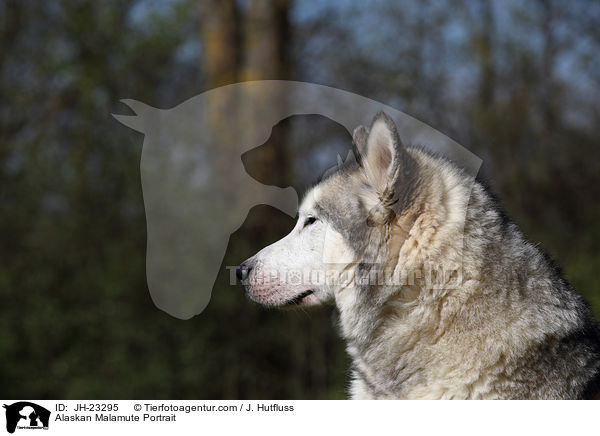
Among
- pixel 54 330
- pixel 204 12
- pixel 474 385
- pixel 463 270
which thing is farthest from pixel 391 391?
pixel 204 12

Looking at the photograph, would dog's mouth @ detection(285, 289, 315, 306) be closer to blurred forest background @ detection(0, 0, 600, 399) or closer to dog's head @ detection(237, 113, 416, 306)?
Answer: dog's head @ detection(237, 113, 416, 306)

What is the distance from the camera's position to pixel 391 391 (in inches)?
115

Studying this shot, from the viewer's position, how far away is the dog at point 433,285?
272cm

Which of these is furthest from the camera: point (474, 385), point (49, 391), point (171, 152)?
point (49, 391)

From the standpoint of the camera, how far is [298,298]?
10.4ft

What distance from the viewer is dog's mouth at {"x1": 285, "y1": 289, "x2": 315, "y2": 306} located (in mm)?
3158

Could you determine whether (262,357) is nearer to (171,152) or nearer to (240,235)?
(240,235)

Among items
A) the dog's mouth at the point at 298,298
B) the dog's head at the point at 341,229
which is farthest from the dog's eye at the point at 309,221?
the dog's mouth at the point at 298,298

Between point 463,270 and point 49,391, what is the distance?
643 cm
